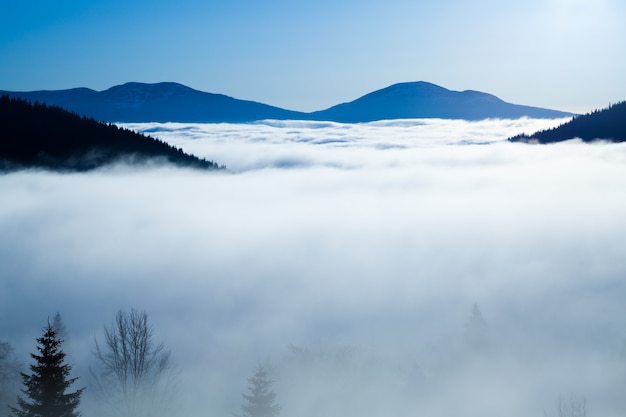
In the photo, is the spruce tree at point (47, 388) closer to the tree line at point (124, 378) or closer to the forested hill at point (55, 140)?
the tree line at point (124, 378)

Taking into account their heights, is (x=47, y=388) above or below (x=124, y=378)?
above

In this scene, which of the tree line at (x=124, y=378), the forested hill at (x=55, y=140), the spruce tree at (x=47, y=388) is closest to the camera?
the spruce tree at (x=47, y=388)

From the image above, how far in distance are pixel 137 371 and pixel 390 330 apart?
105m

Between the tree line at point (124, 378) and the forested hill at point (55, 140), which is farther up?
the forested hill at point (55, 140)

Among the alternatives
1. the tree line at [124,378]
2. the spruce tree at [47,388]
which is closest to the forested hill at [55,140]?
the tree line at [124,378]

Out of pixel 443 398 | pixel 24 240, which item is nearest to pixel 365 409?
pixel 443 398

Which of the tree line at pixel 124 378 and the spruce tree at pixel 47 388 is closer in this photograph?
the spruce tree at pixel 47 388

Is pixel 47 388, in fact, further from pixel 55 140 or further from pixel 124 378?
pixel 55 140

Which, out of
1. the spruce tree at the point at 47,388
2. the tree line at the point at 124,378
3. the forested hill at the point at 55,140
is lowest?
the tree line at the point at 124,378

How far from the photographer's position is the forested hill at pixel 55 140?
138750 mm

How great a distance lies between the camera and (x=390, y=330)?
13338cm

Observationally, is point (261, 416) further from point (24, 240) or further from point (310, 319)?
point (24, 240)

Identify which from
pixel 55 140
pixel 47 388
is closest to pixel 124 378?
pixel 47 388

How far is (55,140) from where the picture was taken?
5743 inches
